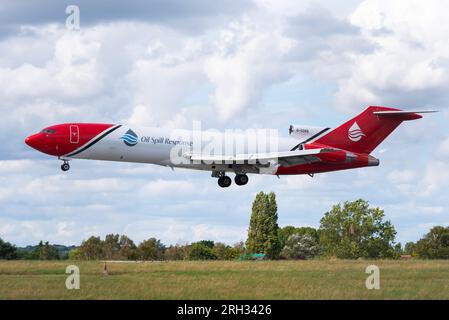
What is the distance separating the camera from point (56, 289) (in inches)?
1420

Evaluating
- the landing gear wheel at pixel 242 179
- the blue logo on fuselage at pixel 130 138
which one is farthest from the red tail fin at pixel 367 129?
the blue logo on fuselage at pixel 130 138

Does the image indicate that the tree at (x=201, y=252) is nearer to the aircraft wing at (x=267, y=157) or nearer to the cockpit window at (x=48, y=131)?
the aircraft wing at (x=267, y=157)

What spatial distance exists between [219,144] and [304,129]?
25.3 feet

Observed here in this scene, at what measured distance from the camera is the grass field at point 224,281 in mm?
35031

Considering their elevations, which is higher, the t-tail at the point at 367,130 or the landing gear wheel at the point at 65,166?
the t-tail at the point at 367,130

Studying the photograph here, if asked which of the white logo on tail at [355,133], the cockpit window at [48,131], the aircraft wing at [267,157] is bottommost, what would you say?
the aircraft wing at [267,157]

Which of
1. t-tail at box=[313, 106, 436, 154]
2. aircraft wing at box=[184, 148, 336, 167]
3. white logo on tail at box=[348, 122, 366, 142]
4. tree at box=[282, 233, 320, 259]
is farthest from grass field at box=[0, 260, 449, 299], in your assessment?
tree at box=[282, 233, 320, 259]

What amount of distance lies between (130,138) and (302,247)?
7367cm

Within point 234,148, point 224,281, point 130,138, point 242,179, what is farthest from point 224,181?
point 224,281

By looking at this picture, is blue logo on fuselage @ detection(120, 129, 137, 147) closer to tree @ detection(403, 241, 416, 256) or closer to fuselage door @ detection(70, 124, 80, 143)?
fuselage door @ detection(70, 124, 80, 143)

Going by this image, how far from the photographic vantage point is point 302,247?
124188mm

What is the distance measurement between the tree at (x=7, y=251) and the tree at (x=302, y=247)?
4267 centimetres

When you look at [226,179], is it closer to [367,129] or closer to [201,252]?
[367,129]

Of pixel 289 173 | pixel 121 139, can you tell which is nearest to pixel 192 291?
pixel 121 139
